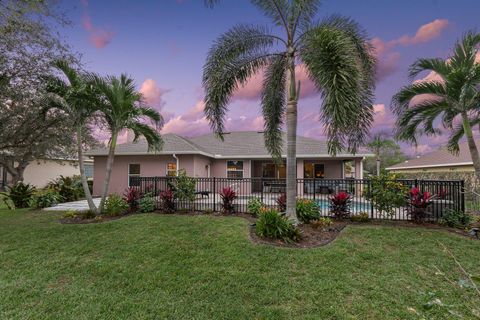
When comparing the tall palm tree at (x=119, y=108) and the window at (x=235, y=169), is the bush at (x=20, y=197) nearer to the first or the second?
the tall palm tree at (x=119, y=108)

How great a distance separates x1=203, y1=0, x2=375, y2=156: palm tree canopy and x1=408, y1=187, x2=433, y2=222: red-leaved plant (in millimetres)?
2757

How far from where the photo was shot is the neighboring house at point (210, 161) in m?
14.5

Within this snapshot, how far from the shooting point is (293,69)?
682 cm

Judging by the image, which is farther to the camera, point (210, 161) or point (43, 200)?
point (210, 161)

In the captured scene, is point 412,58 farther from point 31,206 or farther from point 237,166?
point 31,206

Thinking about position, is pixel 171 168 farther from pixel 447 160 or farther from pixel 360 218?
pixel 447 160

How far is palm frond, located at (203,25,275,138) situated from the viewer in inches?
284

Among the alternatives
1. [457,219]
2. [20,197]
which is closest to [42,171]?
[20,197]

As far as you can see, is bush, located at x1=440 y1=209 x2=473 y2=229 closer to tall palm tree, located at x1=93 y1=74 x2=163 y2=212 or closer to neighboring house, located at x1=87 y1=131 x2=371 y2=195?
neighboring house, located at x1=87 y1=131 x2=371 y2=195

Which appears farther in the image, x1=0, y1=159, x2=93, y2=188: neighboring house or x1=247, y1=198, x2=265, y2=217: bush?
x1=0, y1=159, x2=93, y2=188: neighboring house

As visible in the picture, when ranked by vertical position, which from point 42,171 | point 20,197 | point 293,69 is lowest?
point 20,197

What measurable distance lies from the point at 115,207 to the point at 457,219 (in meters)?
11.5

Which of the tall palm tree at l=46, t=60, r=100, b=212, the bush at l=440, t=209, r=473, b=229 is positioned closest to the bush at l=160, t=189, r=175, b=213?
the tall palm tree at l=46, t=60, r=100, b=212

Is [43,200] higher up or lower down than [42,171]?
lower down
